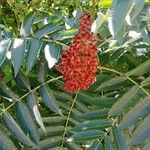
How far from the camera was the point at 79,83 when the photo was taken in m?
1.85

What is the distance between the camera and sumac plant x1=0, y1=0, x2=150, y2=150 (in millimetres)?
1801

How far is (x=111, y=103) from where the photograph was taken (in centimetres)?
199

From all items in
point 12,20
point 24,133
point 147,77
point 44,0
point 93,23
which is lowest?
point 24,133

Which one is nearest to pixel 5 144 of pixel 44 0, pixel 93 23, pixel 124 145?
pixel 124 145

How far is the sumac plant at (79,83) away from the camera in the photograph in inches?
70.9

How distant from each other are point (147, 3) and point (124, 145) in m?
0.55

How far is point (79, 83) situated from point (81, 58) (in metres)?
0.10

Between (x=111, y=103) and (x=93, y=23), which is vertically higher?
(x=93, y=23)

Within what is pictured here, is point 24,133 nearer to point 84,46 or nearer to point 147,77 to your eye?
point 84,46

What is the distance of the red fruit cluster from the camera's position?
5.91ft

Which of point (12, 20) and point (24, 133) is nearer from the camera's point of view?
point (24, 133)

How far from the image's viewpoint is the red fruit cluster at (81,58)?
5.91 ft

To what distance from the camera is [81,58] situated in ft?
5.99

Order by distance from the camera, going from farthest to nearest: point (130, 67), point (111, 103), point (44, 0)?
point (44, 0) < point (130, 67) < point (111, 103)
